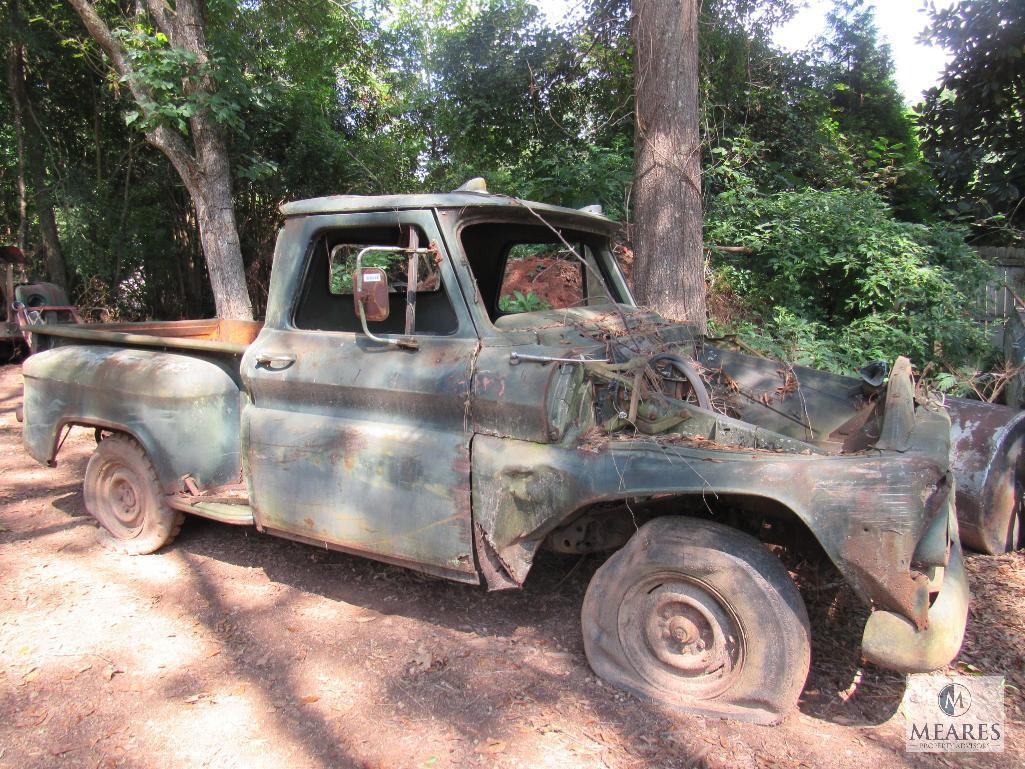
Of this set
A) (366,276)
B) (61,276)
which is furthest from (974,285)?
(61,276)

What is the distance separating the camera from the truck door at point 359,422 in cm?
306

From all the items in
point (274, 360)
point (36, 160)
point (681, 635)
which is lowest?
point (681, 635)

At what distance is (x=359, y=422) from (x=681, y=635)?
1694mm

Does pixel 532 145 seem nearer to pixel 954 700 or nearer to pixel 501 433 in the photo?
pixel 501 433

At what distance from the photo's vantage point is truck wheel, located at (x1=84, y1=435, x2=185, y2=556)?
4.20m

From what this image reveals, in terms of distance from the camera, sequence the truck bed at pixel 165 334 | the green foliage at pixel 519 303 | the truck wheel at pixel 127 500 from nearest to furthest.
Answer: the truck bed at pixel 165 334 < the truck wheel at pixel 127 500 < the green foliage at pixel 519 303

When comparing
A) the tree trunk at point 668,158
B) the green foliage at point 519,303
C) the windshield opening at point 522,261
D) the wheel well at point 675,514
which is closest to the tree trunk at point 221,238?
the green foliage at point 519,303

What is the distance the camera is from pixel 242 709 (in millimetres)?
2834

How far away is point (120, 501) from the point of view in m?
4.45

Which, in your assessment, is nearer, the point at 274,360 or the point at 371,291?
the point at 371,291

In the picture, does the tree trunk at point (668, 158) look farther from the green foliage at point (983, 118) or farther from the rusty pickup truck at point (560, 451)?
the green foliage at point (983, 118)

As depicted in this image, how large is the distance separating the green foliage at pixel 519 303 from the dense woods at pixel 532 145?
1.48 metres

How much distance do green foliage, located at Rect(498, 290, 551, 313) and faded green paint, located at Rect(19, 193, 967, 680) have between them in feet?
2.25

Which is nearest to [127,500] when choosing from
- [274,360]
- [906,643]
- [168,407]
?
[168,407]
